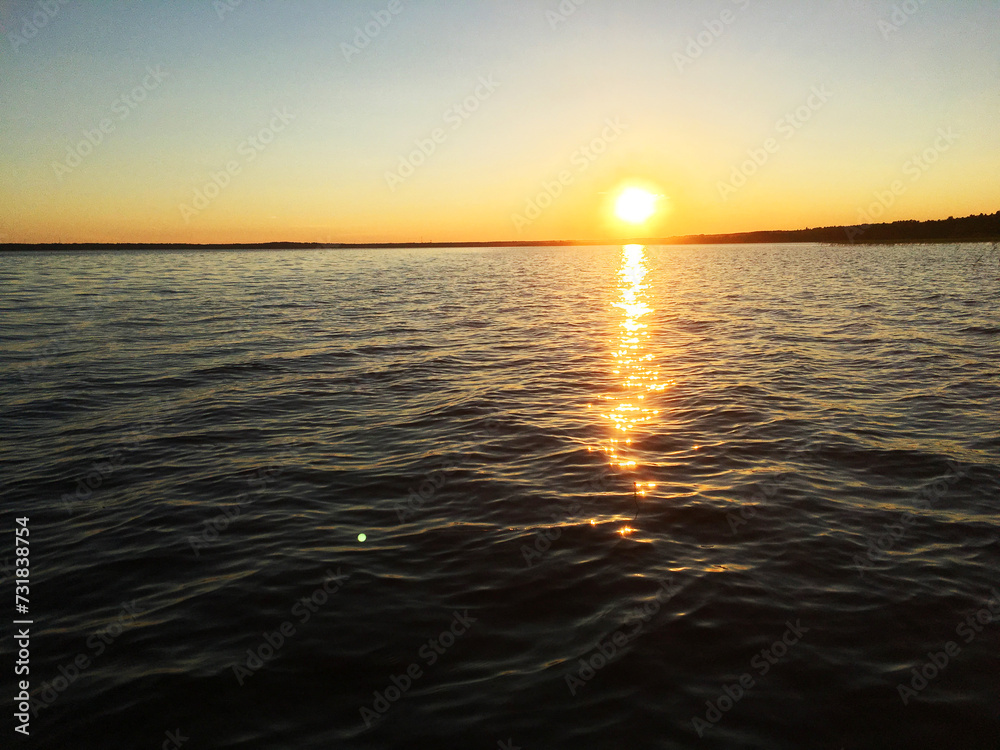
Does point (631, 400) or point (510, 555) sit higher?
point (631, 400)

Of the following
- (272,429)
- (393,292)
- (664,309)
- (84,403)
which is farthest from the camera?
(393,292)

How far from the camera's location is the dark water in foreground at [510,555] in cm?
557

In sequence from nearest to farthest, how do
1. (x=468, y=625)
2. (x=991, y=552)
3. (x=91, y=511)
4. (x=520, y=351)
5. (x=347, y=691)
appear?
(x=347, y=691) → (x=468, y=625) → (x=991, y=552) → (x=91, y=511) → (x=520, y=351)

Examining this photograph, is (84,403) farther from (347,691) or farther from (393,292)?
(393,292)

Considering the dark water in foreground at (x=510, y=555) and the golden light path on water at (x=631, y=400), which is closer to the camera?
the dark water in foreground at (x=510, y=555)

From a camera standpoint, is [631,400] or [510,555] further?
[631,400]

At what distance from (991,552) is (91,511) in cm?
1381

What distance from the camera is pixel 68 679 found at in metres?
6.03

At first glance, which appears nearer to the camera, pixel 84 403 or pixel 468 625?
pixel 468 625

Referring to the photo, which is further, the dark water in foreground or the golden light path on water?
the golden light path on water

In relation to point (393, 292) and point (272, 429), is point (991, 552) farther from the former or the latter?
point (393, 292)

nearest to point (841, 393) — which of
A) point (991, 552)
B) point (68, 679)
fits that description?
point (991, 552)

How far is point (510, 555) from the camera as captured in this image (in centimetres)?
835

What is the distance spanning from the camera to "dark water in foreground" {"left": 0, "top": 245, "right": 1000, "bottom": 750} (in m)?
5.57
